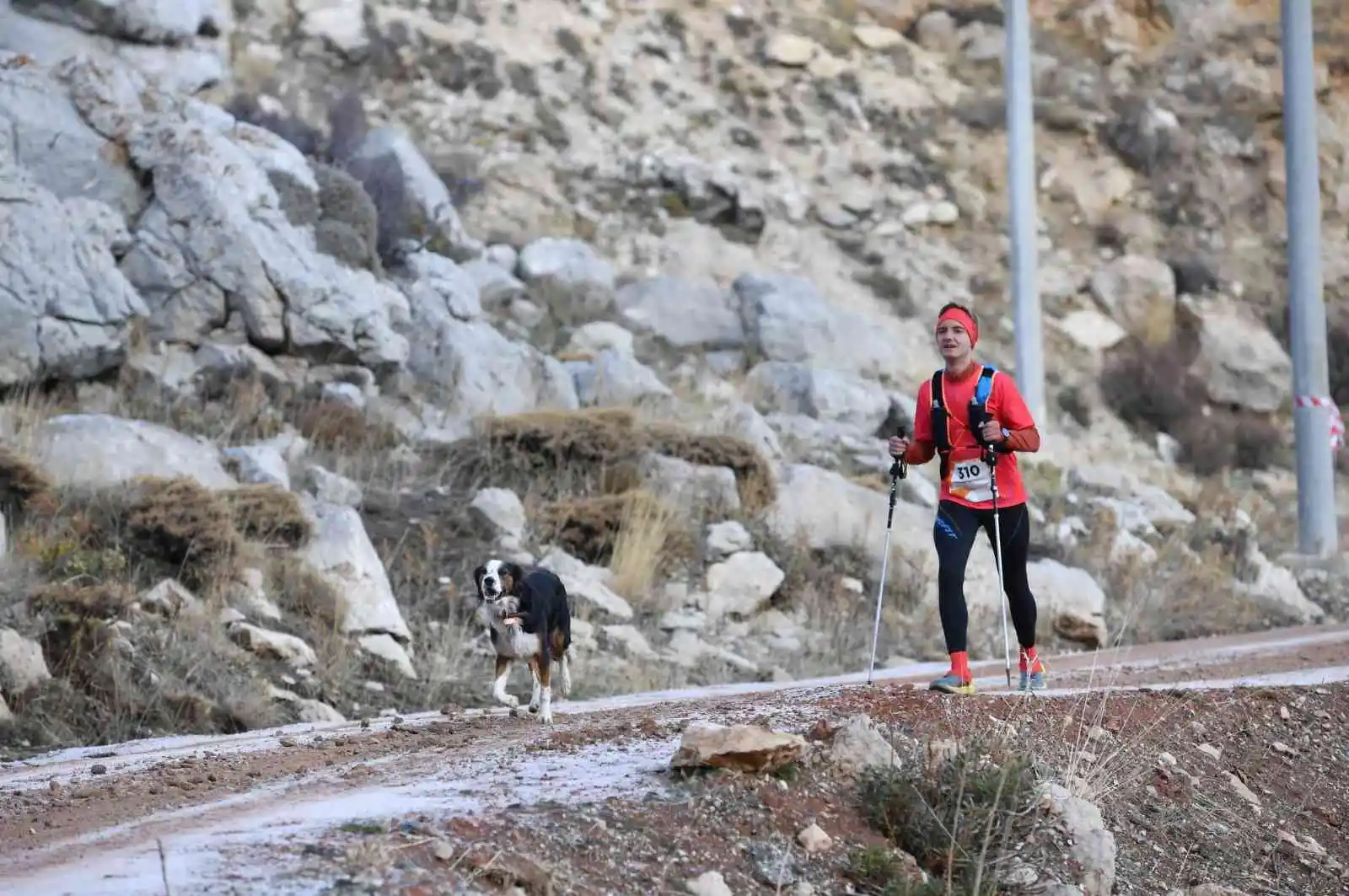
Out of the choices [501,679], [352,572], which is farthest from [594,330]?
[501,679]

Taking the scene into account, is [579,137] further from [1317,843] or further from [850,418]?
[1317,843]

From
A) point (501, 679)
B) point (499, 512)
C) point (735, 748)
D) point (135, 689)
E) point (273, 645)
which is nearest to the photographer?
point (735, 748)

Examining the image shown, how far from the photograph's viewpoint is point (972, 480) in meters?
9.28

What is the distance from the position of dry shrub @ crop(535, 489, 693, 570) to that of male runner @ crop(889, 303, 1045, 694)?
694 cm

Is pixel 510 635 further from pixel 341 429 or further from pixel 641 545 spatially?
pixel 341 429

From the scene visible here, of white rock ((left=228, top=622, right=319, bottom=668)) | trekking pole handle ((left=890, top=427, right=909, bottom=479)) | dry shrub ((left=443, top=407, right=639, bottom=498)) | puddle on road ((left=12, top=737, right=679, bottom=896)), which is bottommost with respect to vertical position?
white rock ((left=228, top=622, right=319, bottom=668))

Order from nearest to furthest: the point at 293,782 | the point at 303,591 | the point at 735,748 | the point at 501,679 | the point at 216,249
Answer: the point at 735,748, the point at 293,782, the point at 501,679, the point at 303,591, the point at 216,249

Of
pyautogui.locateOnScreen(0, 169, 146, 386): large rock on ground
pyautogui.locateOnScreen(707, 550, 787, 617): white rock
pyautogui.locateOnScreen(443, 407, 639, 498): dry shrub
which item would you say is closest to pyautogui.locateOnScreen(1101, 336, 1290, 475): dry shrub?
pyautogui.locateOnScreen(443, 407, 639, 498): dry shrub

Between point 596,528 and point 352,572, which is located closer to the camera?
point 352,572

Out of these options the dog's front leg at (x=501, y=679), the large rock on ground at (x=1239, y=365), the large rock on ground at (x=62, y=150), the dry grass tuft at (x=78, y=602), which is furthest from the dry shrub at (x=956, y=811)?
the large rock on ground at (x=1239, y=365)

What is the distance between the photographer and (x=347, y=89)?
2938cm

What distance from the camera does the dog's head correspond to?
9.12 m

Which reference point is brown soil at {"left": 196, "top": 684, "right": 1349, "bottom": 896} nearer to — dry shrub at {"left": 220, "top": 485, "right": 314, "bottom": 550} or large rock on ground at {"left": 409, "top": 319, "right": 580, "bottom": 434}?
dry shrub at {"left": 220, "top": 485, "right": 314, "bottom": 550}

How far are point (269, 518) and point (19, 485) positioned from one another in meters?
2.01
